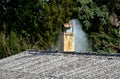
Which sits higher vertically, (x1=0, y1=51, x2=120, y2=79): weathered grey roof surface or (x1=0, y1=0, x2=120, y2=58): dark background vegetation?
(x1=0, y1=0, x2=120, y2=58): dark background vegetation

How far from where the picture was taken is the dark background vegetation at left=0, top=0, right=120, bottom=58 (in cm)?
1831

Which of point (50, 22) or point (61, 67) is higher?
point (50, 22)

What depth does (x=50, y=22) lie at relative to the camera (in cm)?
1827

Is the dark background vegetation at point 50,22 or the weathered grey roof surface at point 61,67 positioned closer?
the weathered grey roof surface at point 61,67

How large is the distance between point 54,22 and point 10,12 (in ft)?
8.13

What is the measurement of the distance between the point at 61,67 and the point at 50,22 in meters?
8.15

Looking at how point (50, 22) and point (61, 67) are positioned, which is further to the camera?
point (50, 22)

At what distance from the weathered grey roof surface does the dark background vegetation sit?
5822 millimetres

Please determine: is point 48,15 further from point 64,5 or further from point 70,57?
point 70,57

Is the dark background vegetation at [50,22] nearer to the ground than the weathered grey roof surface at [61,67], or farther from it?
farther from it

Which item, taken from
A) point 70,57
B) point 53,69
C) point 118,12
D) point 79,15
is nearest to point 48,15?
point 79,15

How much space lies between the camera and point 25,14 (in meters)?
18.8

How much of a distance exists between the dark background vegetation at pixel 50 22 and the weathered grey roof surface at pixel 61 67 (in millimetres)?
5822

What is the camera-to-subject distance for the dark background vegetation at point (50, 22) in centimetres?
1831
